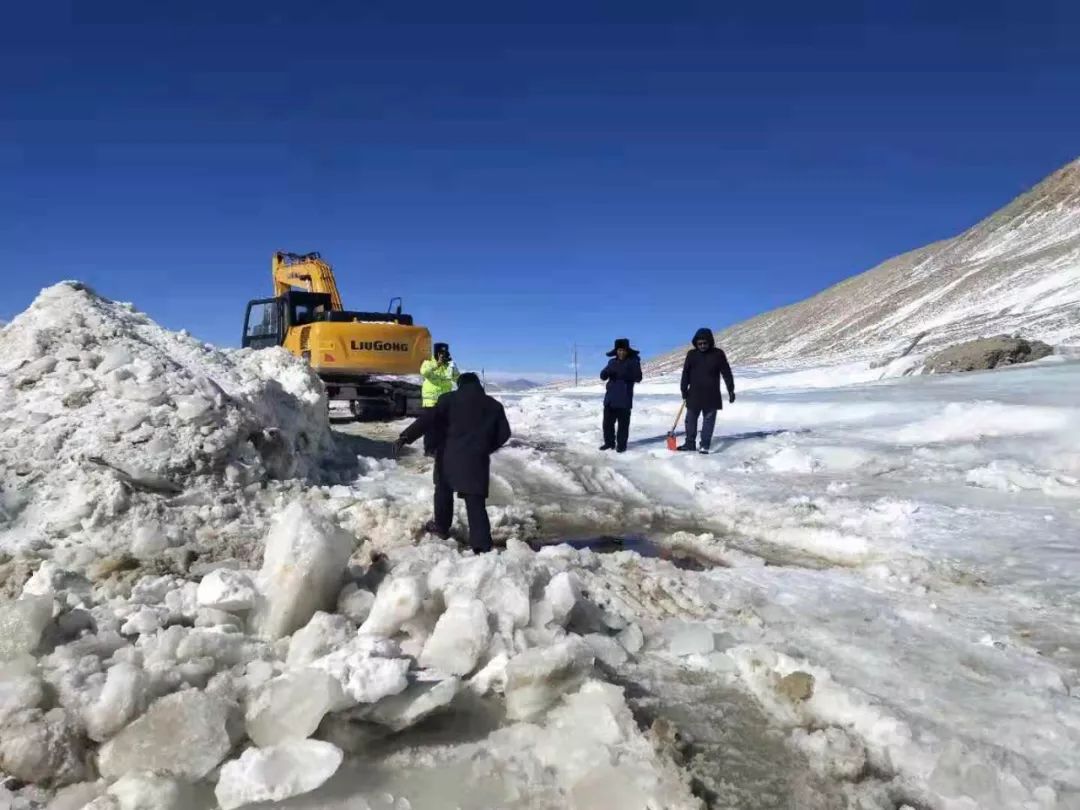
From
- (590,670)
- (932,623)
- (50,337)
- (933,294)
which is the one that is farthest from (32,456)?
(933,294)

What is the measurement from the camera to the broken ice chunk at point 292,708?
283 cm

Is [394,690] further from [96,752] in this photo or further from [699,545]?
[699,545]

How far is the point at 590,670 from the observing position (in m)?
3.29

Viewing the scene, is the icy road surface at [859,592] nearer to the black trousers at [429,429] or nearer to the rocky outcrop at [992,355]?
the black trousers at [429,429]

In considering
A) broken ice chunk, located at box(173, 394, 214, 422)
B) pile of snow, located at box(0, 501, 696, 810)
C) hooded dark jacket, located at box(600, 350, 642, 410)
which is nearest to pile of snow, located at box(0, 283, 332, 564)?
broken ice chunk, located at box(173, 394, 214, 422)

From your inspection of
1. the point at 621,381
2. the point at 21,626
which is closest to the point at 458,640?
the point at 21,626

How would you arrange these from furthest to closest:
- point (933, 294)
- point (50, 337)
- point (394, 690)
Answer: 1. point (933, 294)
2. point (50, 337)
3. point (394, 690)

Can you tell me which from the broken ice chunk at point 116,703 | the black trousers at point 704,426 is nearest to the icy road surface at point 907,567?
the black trousers at point 704,426

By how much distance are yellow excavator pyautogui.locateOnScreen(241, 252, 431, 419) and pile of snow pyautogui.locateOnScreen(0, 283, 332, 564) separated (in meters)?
4.65

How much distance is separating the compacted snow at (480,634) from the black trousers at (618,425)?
2.71 m

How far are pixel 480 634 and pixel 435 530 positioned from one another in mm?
2495

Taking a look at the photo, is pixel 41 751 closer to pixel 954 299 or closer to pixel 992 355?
pixel 992 355

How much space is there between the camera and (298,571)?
3699 millimetres

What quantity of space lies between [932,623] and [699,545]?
2045mm
